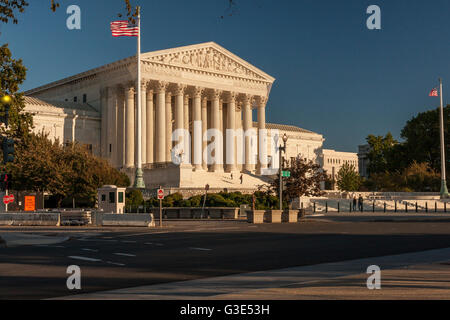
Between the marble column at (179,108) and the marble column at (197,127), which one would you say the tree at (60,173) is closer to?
the marble column at (179,108)

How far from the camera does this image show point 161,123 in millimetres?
81312

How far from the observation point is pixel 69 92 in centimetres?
9844

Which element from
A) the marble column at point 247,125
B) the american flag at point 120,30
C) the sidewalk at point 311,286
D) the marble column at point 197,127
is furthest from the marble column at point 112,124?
the sidewalk at point 311,286

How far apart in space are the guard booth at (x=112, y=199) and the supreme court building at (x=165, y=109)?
102 ft

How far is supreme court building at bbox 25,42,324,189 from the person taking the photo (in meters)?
80.4

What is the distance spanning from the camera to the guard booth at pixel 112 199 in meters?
40.6

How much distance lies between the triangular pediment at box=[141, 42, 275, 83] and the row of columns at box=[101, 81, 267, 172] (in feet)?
10.6

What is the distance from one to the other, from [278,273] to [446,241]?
39.3 ft

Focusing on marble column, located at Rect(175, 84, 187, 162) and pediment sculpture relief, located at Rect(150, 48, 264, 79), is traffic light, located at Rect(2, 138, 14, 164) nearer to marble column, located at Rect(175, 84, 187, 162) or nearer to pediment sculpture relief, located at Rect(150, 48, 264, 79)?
pediment sculpture relief, located at Rect(150, 48, 264, 79)

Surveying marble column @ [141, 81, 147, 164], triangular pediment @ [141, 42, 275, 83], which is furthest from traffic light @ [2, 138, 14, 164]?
marble column @ [141, 81, 147, 164]

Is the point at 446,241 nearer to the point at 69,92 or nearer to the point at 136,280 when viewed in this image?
the point at 136,280
